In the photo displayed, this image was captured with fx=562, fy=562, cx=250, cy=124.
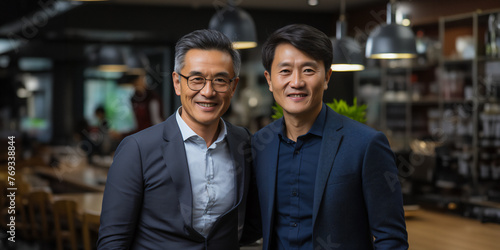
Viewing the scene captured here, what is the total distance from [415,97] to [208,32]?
20.9 ft

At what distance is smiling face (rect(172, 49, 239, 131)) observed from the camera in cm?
171

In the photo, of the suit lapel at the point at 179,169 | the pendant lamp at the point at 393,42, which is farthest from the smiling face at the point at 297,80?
the pendant lamp at the point at 393,42

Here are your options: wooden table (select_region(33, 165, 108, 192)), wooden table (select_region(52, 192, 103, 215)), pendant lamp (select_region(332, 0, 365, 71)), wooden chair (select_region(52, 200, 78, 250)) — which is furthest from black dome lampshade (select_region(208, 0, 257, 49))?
wooden table (select_region(33, 165, 108, 192))

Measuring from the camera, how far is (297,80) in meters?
1.70

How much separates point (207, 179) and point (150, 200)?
7.3 inches

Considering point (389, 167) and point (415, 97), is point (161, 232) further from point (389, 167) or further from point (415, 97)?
point (415, 97)

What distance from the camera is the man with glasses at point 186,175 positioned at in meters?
1.68

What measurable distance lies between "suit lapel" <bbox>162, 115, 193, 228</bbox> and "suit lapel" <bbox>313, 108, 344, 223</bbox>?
0.38m

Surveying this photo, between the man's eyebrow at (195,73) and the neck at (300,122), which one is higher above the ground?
the man's eyebrow at (195,73)

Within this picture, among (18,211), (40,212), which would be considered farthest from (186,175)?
(18,211)

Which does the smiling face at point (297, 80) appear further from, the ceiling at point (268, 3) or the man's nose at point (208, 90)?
the ceiling at point (268, 3)

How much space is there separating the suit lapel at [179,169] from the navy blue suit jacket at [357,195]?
38 cm

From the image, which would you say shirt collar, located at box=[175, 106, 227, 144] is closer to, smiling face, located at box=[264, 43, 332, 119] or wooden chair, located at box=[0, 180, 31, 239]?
smiling face, located at box=[264, 43, 332, 119]

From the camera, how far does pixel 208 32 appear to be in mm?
1761
